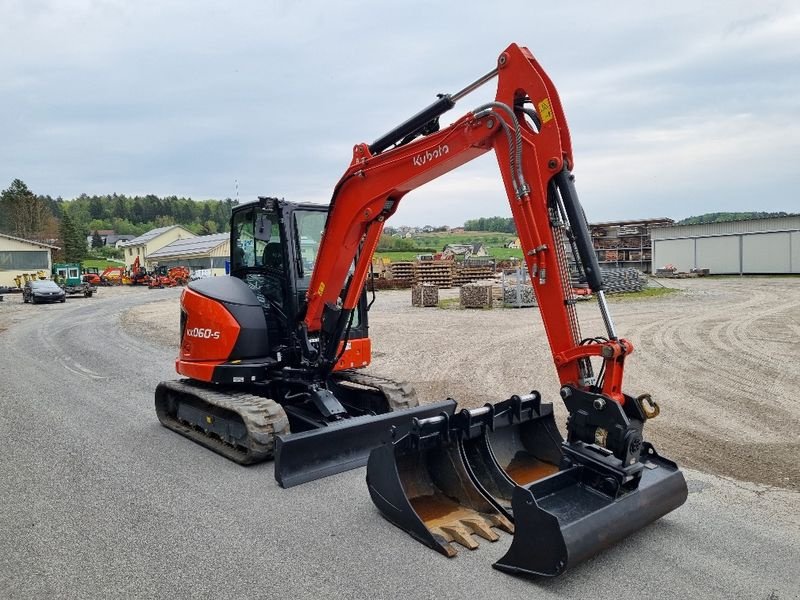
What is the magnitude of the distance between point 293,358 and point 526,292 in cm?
1697

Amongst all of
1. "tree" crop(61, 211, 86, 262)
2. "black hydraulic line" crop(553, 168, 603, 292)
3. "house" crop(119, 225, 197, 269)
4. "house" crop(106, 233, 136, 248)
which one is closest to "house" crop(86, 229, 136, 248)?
"house" crop(106, 233, 136, 248)

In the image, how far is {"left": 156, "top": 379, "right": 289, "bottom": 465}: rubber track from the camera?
19.3 feet

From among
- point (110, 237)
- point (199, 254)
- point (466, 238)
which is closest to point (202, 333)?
point (199, 254)

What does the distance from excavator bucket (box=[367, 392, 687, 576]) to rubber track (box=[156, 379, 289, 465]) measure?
59.8 inches

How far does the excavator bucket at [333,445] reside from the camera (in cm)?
546

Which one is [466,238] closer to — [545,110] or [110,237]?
[110,237]

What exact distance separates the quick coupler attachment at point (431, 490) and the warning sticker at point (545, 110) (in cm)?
237

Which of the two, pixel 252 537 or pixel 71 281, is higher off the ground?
pixel 71 281

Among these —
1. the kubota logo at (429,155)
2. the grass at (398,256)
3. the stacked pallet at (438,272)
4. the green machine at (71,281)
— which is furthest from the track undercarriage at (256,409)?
the grass at (398,256)

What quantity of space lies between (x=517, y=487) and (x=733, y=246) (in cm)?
4532

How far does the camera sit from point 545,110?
4320 mm

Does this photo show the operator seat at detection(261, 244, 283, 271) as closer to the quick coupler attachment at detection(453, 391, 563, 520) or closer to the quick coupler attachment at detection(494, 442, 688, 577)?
the quick coupler attachment at detection(453, 391, 563, 520)

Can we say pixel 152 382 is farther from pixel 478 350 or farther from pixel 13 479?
pixel 478 350

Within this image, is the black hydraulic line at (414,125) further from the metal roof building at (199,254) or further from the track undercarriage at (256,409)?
the metal roof building at (199,254)
